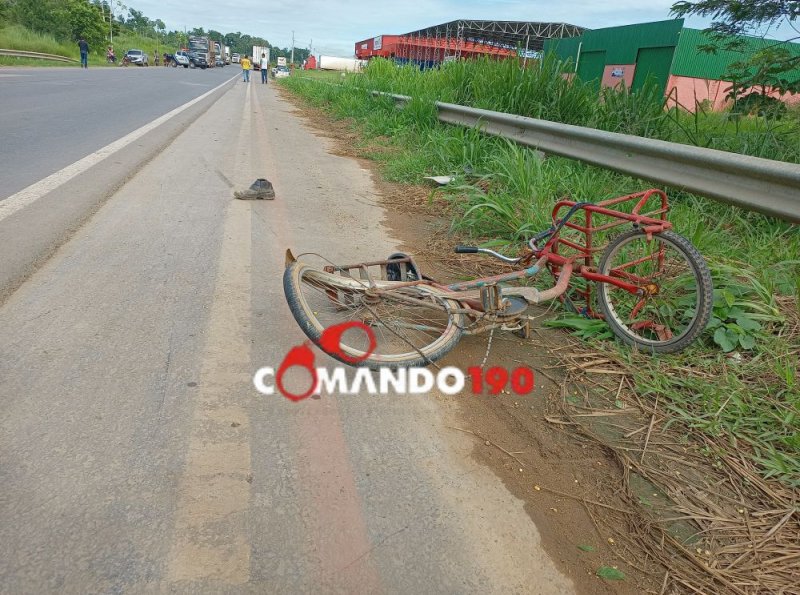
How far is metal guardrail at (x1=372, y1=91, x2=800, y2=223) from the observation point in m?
3.30

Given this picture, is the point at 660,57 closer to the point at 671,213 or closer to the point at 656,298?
the point at 671,213

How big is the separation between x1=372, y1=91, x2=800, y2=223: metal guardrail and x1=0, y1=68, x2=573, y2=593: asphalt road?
244 cm

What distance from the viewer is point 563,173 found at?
18.5ft

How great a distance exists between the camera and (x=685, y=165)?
407cm

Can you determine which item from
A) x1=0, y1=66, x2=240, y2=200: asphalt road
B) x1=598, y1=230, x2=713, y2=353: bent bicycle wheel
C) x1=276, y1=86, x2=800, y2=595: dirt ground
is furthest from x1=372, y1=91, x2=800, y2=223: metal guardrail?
x1=0, y1=66, x2=240, y2=200: asphalt road

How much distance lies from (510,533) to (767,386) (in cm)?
159

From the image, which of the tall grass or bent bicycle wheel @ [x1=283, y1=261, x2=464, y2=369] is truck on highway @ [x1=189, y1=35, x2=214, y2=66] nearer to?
the tall grass

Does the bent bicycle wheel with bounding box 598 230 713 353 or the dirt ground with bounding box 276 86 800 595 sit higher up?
the bent bicycle wheel with bounding box 598 230 713 353

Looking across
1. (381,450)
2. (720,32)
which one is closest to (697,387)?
(381,450)

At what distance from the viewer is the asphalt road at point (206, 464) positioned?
1631mm

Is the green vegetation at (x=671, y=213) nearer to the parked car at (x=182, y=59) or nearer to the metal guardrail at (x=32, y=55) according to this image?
the metal guardrail at (x=32, y=55)

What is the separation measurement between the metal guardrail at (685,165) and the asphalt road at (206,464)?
2.44 m

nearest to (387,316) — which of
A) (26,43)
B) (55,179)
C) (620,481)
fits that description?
(620,481)

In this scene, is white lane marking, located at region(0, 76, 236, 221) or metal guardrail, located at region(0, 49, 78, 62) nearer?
white lane marking, located at region(0, 76, 236, 221)
